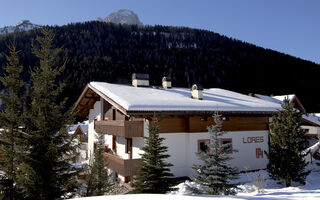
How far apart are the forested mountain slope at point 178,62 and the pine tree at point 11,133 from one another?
56.6 meters

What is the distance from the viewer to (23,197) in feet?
26.2

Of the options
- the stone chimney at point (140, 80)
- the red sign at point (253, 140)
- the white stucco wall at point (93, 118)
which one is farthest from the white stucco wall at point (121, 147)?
the red sign at point (253, 140)

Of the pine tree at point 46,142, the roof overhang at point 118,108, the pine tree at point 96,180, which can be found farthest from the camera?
the roof overhang at point 118,108

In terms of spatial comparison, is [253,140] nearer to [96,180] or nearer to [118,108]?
[118,108]

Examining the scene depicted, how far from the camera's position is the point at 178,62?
88.3m

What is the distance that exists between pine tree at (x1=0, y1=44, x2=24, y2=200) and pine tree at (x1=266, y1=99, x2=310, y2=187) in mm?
10892

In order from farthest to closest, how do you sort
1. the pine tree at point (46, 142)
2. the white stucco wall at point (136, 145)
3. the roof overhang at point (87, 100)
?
the roof overhang at point (87, 100) → the white stucco wall at point (136, 145) → the pine tree at point (46, 142)

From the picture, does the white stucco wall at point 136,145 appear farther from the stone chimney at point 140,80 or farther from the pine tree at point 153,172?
the stone chimney at point 140,80

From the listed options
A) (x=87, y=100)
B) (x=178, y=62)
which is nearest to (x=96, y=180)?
(x=87, y=100)

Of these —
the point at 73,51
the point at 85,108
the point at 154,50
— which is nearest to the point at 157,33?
the point at 154,50

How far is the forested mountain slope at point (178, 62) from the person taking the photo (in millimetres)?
73125

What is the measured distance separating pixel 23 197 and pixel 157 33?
120193 millimetres

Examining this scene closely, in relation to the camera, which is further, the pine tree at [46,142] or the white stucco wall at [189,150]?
the white stucco wall at [189,150]

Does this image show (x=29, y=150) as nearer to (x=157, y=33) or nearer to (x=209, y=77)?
(x=209, y=77)
